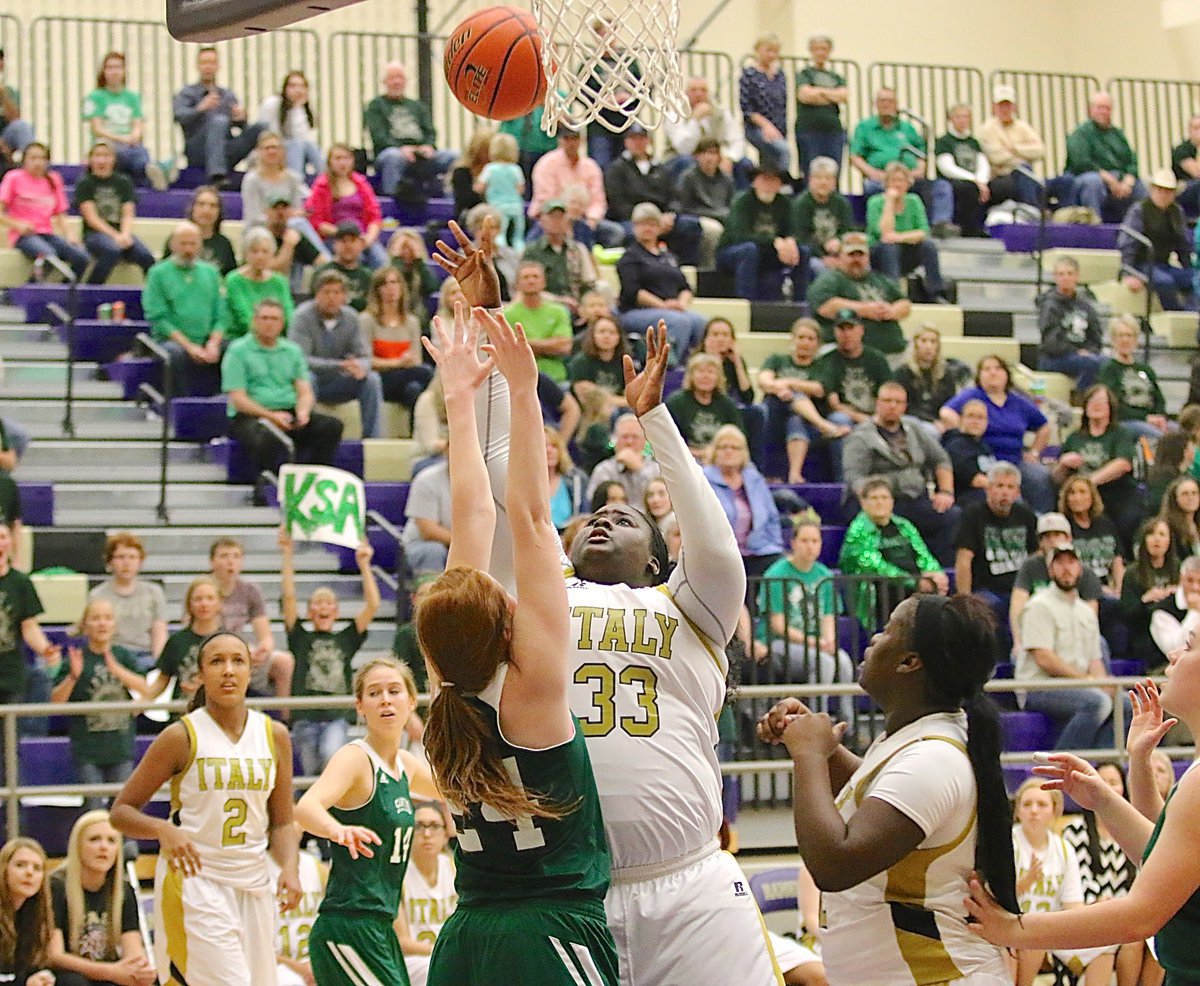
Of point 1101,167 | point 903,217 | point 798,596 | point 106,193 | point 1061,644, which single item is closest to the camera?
point 798,596

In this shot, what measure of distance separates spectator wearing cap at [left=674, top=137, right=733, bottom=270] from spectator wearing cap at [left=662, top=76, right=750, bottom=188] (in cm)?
33

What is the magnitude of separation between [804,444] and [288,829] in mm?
5966

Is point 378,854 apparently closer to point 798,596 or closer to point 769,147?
point 798,596

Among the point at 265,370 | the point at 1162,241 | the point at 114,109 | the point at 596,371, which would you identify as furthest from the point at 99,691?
the point at 1162,241

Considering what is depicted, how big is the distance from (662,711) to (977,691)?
75cm

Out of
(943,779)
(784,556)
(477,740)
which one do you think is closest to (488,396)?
(477,740)

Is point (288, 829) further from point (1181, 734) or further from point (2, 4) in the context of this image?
point (2, 4)

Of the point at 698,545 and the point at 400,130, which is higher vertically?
the point at 400,130

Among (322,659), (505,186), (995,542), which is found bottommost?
(322,659)

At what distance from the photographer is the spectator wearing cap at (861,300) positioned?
1397 centimetres

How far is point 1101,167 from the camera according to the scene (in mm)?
17703

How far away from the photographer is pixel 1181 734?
11.0m

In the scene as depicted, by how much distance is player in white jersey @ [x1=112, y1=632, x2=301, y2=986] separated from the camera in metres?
7.18

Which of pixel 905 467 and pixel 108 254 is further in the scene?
pixel 108 254
